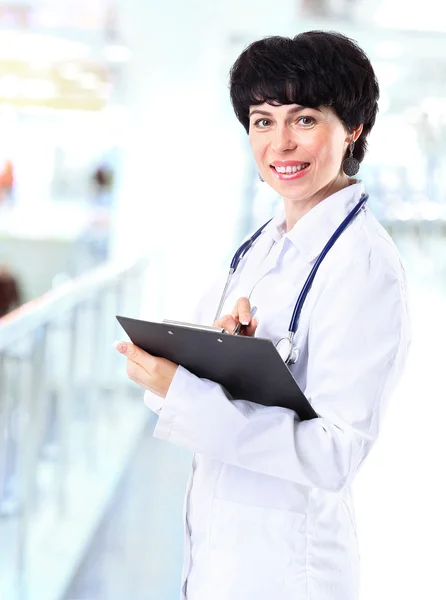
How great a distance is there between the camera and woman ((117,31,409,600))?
114cm

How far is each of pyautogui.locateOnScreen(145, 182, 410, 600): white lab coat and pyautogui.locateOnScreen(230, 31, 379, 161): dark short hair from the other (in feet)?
0.48

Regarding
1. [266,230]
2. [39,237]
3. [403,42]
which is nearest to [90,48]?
[39,237]

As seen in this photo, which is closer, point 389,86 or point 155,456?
point 155,456

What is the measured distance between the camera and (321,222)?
4.23ft

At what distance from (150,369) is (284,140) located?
1.34 ft

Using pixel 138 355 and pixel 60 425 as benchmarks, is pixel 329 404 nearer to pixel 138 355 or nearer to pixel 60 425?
pixel 138 355

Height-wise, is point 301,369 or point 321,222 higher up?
point 321,222

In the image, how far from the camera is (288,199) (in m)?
1.39

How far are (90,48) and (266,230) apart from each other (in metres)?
6.20

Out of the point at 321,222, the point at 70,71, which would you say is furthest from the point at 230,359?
the point at 70,71

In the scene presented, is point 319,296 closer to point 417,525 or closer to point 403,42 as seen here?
point 417,525

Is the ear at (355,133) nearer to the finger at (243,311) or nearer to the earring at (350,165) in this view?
the earring at (350,165)

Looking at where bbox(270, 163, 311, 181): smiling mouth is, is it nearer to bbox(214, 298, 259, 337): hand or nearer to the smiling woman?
the smiling woman

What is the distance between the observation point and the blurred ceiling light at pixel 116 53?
23.0 ft
